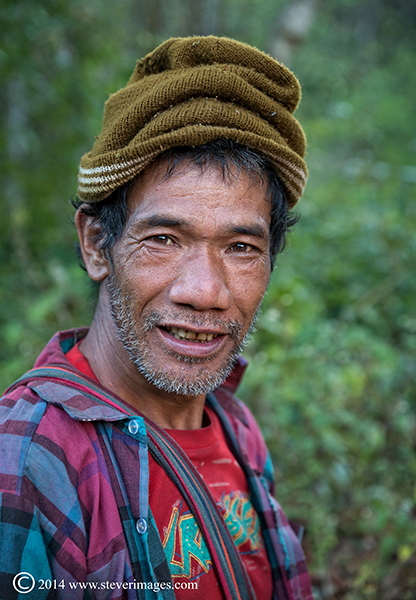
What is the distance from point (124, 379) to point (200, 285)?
50 centimetres

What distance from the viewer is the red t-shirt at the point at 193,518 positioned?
1462 millimetres

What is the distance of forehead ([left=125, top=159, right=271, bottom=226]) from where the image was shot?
1643 millimetres

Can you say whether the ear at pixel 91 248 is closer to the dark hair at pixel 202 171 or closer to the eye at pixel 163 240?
the dark hair at pixel 202 171

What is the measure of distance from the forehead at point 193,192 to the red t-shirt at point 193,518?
65 centimetres

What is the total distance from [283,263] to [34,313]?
2965mm

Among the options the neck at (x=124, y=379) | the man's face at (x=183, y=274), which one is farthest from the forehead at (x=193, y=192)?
the neck at (x=124, y=379)

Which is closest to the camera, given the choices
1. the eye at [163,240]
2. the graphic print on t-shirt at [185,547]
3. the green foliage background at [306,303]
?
the graphic print on t-shirt at [185,547]

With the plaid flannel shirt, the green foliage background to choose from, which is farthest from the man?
the green foliage background

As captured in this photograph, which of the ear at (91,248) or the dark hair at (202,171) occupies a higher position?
the dark hair at (202,171)

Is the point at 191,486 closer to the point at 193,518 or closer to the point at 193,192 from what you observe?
the point at 193,518

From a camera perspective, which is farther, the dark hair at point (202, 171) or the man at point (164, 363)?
the dark hair at point (202, 171)

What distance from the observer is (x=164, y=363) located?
167cm

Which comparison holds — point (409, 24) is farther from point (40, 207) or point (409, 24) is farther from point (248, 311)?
point (248, 311)

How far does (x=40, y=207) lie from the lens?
4848mm
